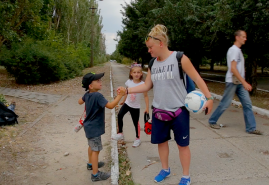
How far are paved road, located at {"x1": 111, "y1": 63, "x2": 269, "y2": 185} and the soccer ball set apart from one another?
113cm

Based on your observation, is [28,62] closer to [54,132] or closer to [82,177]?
[54,132]

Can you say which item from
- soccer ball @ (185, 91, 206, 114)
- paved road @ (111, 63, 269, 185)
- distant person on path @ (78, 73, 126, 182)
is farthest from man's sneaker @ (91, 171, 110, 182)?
soccer ball @ (185, 91, 206, 114)

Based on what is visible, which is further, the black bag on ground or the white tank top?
the black bag on ground

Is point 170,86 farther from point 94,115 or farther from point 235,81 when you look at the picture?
point 235,81

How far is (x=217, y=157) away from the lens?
4148 millimetres

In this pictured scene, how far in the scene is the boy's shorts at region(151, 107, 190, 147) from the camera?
2996 millimetres

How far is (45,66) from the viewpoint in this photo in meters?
13.3

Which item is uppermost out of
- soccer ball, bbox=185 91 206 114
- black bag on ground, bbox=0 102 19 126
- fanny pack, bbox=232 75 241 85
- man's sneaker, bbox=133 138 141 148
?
fanny pack, bbox=232 75 241 85

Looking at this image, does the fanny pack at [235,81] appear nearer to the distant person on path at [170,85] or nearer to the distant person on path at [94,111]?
the distant person on path at [170,85]

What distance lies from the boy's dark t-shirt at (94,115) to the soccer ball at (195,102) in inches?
42.5

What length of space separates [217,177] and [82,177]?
6.16ft

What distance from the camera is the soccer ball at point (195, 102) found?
283 centimetres

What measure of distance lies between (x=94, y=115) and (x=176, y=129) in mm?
1086

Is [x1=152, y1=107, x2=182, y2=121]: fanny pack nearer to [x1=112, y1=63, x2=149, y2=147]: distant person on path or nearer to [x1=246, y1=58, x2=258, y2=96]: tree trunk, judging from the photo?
[x1=112, y1=63, x2=149, y2=147]: distant person on path
